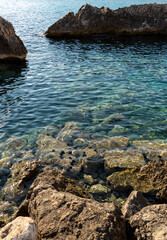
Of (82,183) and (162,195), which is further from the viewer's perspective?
(82,183)

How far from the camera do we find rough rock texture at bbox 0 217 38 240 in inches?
187

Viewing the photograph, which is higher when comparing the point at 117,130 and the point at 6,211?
the point at 117,130

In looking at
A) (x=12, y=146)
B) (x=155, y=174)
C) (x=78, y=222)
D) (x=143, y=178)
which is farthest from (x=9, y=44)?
(x=78, y=222)

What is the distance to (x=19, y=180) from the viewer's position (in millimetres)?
8656

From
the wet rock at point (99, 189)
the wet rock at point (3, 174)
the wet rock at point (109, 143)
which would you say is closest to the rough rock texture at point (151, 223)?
the wet rock at point (99, 189)

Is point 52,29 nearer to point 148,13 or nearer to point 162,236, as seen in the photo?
point 148,13

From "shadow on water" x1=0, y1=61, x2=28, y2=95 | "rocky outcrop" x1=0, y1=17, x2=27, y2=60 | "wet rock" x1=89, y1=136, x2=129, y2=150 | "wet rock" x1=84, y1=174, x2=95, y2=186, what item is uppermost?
"rocky outcrop" x1=0, y1=17, x2=27, y2=60

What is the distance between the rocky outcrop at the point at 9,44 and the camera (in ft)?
74.5

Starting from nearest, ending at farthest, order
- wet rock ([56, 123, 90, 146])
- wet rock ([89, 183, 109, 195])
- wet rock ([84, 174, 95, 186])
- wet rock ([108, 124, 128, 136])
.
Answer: wet rock ([89, 183, 109, 195]), wet rock ([84, 174, 95, 186]), wet rock ([56, 123, 90, 146]), wet rock ([108, 124, 128, 136])

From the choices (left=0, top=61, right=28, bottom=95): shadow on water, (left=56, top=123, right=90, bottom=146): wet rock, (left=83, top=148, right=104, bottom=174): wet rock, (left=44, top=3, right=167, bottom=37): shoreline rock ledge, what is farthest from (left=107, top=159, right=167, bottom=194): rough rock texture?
(left=44, top=3, right=167, bottom=37): shoreline rock ledge

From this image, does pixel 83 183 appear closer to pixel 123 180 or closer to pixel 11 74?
pixel 123 180

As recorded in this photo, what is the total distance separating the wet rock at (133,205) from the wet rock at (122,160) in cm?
208

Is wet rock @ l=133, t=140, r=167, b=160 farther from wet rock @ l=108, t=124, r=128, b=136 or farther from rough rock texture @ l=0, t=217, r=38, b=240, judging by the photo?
rough rock texture @ l=0, t=217, r=38, b=240

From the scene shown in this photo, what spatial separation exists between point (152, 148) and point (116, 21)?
103ft
